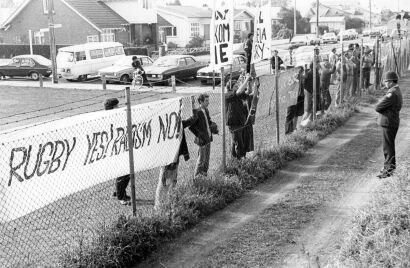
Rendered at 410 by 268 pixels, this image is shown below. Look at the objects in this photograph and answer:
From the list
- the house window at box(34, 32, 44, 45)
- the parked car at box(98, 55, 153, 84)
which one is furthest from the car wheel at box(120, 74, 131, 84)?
the house window at box(34, 32, 44, 45)

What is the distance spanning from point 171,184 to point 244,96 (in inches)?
103

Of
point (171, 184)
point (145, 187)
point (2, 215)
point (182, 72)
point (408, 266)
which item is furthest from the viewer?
point (182, 72)

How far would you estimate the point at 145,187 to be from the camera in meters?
9.48

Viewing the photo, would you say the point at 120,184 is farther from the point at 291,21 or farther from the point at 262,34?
the point at 291,21

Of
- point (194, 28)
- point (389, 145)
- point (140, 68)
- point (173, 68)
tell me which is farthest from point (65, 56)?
point (194, 28)

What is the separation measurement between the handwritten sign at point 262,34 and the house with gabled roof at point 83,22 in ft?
126

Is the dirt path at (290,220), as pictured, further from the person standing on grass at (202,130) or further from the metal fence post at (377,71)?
the metal fence post at (377,71)

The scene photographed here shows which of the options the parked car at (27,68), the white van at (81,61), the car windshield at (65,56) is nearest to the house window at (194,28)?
the white van at (81,61)

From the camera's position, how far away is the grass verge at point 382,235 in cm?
526

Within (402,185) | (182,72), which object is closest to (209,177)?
(402,185)

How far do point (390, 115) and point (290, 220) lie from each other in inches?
119

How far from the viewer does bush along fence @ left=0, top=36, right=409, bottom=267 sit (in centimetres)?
588

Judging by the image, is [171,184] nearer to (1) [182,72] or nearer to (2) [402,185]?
(2) [402,185]

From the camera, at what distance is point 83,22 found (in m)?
49.2
